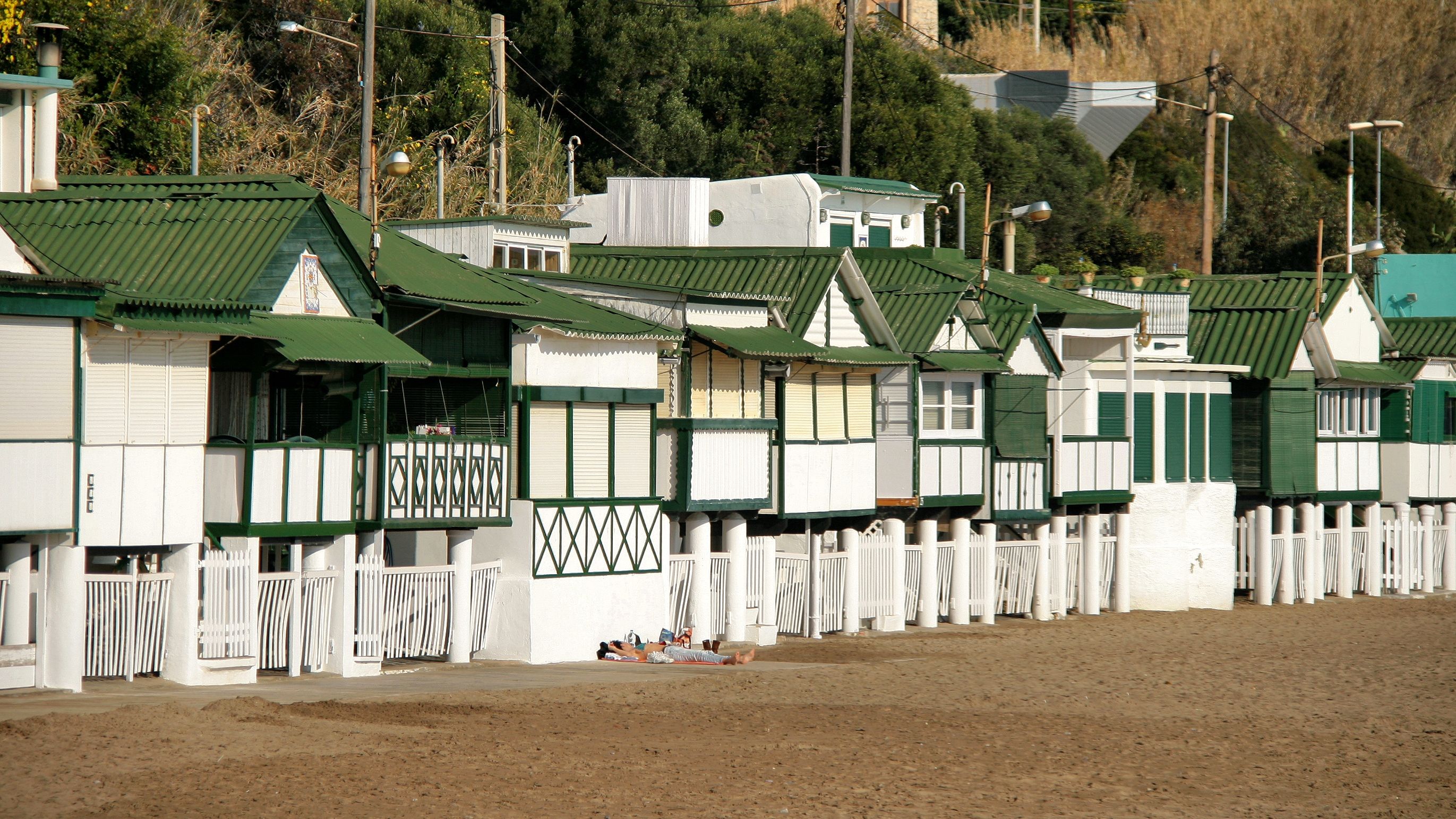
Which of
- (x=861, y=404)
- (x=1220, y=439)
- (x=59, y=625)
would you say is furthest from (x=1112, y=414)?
(x=59, y=625)

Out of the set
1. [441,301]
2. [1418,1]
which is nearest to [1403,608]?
[441,301]

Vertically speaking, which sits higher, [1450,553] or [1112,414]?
[1112,414]

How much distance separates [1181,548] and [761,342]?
52.1 feet

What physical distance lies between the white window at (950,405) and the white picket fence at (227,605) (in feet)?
56.0

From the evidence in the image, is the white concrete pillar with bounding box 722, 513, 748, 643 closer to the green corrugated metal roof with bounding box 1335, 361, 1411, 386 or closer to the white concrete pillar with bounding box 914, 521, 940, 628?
the white concrete pillar with bounding box 914, 521, 940, 628

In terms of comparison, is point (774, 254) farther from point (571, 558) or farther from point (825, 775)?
point (825, 775)

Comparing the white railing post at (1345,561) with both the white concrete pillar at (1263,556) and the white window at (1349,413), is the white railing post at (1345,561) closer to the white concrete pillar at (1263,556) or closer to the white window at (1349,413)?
the white window at (1349,413)

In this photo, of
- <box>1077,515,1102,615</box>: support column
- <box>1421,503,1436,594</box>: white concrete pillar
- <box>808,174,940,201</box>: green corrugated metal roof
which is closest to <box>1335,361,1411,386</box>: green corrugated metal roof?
<box>1421,503,1436,594</box>: white concrete pillar

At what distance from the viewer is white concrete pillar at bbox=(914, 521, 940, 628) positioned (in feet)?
132

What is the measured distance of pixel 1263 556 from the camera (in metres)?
49.4

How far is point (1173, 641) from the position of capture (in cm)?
3844

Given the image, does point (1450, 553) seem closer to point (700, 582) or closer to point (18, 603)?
point (700, 582)

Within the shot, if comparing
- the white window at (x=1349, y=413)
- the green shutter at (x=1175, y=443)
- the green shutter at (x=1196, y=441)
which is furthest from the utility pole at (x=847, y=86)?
the white window at (x=1349, y=413)

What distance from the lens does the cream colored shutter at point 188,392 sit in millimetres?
25719
